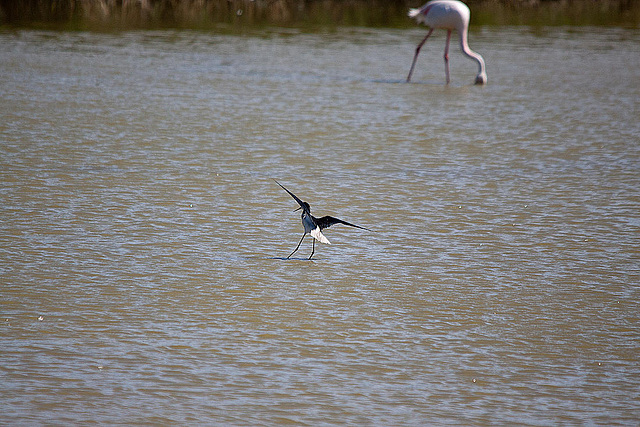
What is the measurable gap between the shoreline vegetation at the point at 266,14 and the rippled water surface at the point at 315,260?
752 cm

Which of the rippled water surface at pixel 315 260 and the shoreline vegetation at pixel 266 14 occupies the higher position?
the shoreline vegetation at pixel 266 14

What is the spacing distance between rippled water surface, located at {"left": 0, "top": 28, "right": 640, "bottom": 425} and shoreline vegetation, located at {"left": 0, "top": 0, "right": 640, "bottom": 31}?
7.52m

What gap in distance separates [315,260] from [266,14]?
15.3 m

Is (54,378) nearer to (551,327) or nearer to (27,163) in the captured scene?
(551,327)

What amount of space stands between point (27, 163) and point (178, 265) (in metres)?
2.37

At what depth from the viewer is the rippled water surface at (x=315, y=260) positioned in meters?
3.08

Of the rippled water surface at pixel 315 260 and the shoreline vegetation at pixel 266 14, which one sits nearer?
the rippled water surface at pixel 315 260

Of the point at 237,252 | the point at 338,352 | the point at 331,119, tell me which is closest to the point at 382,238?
the point at 237,252

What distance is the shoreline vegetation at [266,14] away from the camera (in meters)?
17.0

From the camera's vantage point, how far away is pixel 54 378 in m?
3.10

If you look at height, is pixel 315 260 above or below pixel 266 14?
below

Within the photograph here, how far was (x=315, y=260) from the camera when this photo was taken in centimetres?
452

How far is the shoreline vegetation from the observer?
1703 centimetres

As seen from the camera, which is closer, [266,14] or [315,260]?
[315,260]
